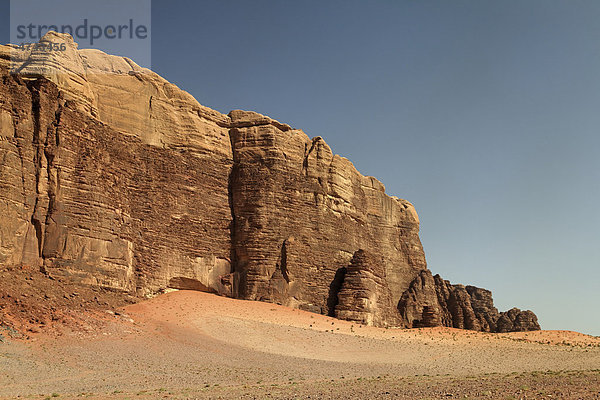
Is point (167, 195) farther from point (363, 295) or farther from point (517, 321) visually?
point (517, 321)

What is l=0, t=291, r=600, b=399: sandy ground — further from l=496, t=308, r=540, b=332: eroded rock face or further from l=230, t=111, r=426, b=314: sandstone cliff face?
l=496, t=308, r=540, b=332: eroded rock face

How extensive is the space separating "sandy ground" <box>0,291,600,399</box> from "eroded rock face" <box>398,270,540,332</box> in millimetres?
11699

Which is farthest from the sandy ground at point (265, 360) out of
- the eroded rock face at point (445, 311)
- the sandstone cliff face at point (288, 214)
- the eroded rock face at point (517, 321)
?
the eroded rock face at point (517, 321)

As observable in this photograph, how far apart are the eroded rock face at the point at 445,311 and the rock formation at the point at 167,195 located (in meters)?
4.55

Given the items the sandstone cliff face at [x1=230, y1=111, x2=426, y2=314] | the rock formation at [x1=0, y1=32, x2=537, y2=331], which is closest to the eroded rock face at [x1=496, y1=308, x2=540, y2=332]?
the rock formation at [x1=0, y1=32, x2=537, y2=331]

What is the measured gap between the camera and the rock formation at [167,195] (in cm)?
2312

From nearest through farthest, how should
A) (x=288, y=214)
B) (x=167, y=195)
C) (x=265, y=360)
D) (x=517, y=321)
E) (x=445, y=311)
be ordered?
(x=265, y=360) < (x=167, y=195) < (x=288, y=214) < (x=445, y=311) < (x=517, y=321)

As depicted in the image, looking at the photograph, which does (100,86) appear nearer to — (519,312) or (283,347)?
(283,347)

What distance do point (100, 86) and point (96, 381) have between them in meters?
16.9

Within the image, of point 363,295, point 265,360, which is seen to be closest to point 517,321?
point 363,295

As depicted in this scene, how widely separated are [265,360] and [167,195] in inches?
467

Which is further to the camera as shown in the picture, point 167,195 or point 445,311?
point 445,311

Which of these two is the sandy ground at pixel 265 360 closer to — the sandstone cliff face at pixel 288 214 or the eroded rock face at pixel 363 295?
the eroded rock face at pixel 363 295

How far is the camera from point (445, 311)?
51719 mm
